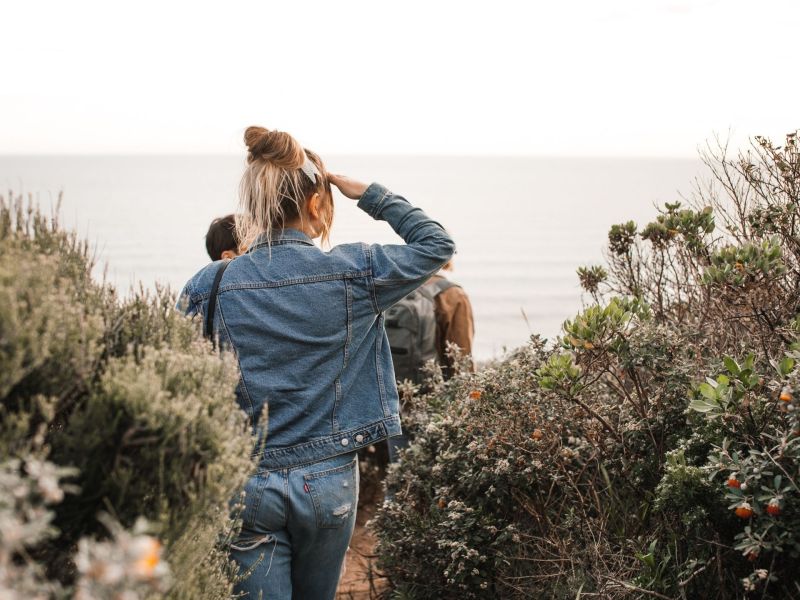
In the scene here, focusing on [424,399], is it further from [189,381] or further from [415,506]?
[189,381]

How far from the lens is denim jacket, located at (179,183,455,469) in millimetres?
2436

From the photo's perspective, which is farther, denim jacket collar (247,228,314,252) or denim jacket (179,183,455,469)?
denim jacket collar (247,228,314,252)

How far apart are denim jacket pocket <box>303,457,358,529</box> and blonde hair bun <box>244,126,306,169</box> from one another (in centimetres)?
106

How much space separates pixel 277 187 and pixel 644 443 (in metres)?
1.99

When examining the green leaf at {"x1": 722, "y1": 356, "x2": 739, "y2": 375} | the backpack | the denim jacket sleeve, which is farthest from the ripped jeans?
the backpack

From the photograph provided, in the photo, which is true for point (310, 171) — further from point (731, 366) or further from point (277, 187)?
point (731, 366)

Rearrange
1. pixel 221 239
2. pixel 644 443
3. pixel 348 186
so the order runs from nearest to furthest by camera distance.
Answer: pixel 348 186 < pixel 644 443 < pixel 221 239

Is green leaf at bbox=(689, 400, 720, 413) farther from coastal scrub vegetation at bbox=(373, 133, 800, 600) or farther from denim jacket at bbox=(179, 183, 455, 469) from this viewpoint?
denim jacket at bbox=(179, 183, 455, 469)

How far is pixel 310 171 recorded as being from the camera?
259 centimetres

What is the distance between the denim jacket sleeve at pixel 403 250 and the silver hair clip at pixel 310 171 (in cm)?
31

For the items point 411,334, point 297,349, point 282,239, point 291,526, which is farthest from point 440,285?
point 291,526

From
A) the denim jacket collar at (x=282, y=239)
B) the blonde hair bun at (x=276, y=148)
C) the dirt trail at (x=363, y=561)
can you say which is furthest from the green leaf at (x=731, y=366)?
the dirt trail at (x=363, y=561)

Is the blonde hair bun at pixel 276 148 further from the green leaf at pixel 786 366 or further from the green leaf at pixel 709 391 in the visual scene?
the green leaf at pixel 786 366

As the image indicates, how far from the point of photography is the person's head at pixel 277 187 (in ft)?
8.30
